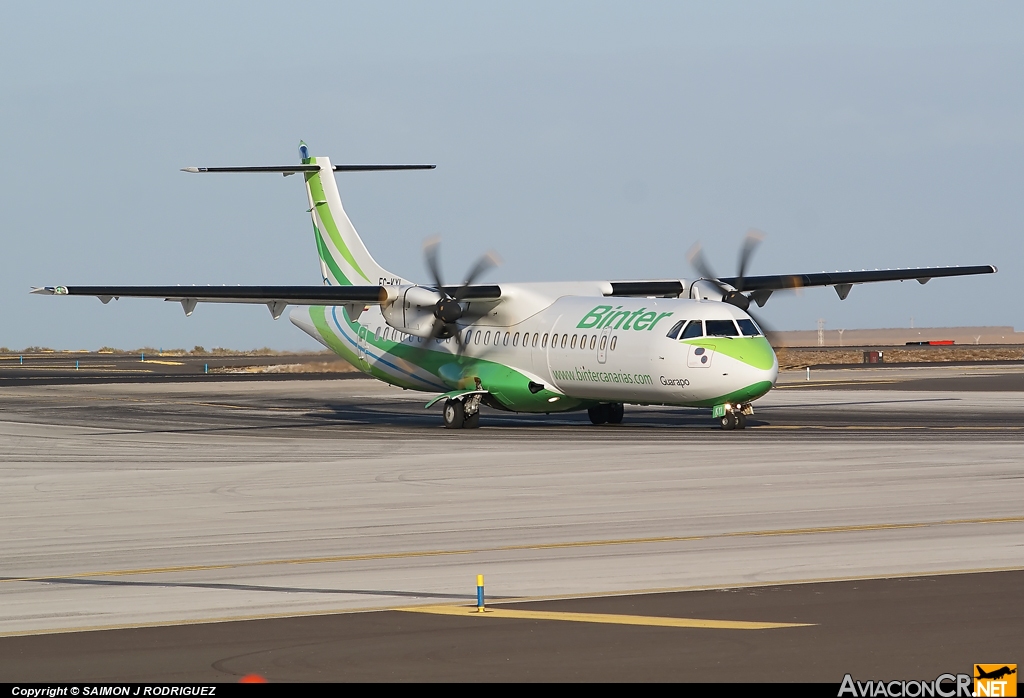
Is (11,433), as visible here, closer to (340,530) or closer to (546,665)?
(340,530)

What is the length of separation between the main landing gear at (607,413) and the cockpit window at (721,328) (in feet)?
18.6

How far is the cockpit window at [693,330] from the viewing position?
2872cm

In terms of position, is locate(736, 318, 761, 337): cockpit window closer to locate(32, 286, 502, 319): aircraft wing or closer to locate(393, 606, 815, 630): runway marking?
locate(32, 286, 502, 319): aircraft wing

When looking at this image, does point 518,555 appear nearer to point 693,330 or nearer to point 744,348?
point 744,348

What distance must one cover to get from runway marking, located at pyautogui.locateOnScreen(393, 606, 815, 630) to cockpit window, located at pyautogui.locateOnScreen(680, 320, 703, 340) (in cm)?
1917

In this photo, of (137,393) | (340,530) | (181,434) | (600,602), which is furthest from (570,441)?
(137,393)

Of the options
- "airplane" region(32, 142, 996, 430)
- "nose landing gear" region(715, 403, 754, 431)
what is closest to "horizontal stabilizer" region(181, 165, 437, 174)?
"airplane" region(32, 142, 996, 430)

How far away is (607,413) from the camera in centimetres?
3400

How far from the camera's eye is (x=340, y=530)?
15484mm

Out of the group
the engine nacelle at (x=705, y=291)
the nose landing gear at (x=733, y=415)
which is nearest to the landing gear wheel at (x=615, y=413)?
the engine nacelle at (x=705, y=291)

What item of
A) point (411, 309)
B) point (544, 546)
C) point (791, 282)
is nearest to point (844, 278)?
A: point (791, 282)

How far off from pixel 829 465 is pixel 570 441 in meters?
7.42

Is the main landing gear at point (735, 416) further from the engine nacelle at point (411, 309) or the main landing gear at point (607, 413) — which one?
the engine nacelle at point (411, 309)

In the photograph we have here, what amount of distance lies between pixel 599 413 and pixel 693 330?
5.96 m
